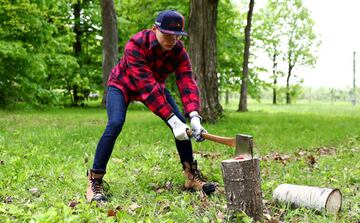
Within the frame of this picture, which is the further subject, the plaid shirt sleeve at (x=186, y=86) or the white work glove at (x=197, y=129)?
the plaid shirt sleeve at (x=186, y=86)

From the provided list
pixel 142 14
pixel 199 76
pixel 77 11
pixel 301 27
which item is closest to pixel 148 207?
pixel 199 76

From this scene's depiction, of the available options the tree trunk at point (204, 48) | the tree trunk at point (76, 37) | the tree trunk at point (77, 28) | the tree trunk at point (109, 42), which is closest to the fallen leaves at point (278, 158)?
the tree trunk at point (204, 48)

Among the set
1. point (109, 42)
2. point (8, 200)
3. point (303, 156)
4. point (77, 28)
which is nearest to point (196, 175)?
point (8, 200)

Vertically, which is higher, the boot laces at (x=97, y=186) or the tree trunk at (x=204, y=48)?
the tree trunk at (x=204, y=48)

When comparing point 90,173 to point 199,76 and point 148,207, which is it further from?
point 199,76

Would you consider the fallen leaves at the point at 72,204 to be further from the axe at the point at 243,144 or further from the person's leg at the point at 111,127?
the axe at the point at 243,144

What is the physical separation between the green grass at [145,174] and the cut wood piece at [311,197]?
69 mm

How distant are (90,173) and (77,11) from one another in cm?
2025

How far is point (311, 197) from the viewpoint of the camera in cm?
401

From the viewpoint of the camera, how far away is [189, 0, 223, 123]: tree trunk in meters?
11.3

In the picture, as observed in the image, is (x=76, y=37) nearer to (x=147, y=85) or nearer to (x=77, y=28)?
(x=77, y=28)

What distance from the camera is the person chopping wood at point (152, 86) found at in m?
4.19

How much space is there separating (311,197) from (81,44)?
72.5 feet

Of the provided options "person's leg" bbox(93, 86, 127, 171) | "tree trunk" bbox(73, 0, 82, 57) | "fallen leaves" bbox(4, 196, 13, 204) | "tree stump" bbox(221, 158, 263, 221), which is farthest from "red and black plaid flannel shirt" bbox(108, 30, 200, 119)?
"tree trunk" bbox(73, 0, 82, 57)
